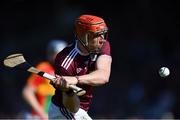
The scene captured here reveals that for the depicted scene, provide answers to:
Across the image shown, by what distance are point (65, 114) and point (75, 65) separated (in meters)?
0.43

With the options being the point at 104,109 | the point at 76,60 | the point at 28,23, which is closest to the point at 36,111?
the point at 76,60

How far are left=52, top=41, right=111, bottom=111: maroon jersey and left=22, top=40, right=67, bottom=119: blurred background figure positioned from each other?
7.67ft

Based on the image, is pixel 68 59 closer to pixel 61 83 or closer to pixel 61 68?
pixel 61 68

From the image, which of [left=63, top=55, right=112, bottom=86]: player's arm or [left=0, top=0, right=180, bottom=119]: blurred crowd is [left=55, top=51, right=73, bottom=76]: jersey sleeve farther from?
[left=0, top=0, right=180, bottom=119]: blurred crowd

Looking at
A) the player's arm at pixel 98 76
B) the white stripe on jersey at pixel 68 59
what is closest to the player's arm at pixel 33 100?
the white stripe on jersey at pixel 68 59

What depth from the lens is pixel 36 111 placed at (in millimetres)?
8695

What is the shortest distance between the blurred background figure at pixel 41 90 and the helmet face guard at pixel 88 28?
2.46m

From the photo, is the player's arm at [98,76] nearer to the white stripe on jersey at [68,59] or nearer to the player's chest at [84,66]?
the player's chest at [84,66]

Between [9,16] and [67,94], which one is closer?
[67,94]

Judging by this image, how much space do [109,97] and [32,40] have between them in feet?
6.05

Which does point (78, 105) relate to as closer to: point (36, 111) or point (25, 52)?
point (36, 111)

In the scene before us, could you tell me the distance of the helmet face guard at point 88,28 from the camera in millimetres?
6158

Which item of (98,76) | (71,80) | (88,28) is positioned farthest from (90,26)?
(71,80)

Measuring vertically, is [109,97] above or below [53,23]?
below
